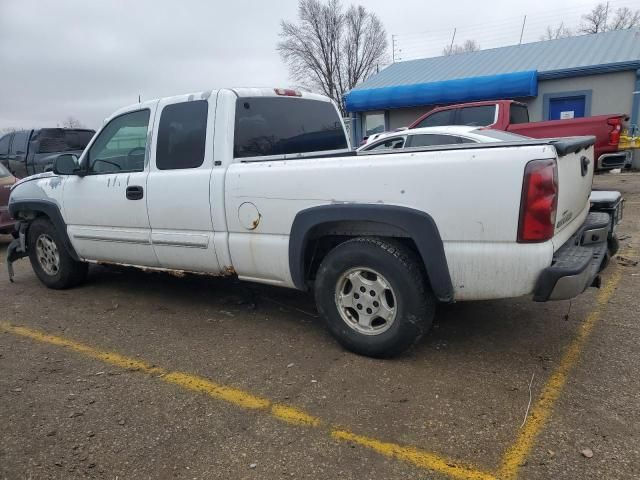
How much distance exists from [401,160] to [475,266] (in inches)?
29.8

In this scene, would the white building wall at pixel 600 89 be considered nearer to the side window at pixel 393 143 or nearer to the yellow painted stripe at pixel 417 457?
the side window at pixel 393 143

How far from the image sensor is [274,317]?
4363 mm

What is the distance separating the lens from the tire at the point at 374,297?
10.4ft

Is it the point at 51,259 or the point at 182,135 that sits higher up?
the point at 182,135

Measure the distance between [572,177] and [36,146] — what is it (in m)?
12.4

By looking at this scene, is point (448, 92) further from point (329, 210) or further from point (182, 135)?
point (329, 210)

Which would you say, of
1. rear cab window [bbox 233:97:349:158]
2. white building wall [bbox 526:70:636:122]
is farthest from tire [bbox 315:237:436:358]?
white building wall [bbox 526:70:636:122]

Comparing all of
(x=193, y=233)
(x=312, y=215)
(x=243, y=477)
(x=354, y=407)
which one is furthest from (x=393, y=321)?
(x=193, y=233)

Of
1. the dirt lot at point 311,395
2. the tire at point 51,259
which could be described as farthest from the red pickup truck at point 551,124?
the tire at point 51,259

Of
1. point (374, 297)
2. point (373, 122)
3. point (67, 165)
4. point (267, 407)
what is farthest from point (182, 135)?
point (373, 122)

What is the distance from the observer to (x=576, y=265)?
112 inches

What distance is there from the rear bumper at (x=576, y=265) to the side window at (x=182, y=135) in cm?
262

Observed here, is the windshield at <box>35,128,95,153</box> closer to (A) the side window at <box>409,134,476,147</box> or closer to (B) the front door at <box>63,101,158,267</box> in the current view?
(B) the front door at <box>63,101,158,267</box>

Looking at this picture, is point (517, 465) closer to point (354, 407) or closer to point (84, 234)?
point (354, 407)
